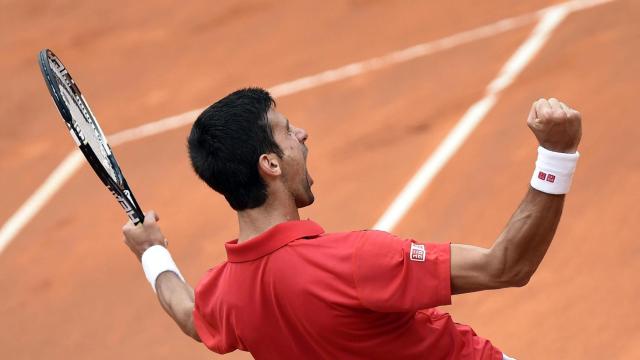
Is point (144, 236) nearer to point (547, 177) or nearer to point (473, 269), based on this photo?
point (473, 269)

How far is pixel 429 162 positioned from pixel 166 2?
4.84 metres

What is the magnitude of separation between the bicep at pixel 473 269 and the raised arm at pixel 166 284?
1.08 meters

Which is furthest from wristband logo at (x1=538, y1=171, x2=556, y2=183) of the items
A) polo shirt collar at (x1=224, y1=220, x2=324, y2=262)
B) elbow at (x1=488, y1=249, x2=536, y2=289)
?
polo shirt collar at (x1=224, y1=220, x2=324, y2=262)

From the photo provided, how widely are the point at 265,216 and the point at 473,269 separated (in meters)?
0.75

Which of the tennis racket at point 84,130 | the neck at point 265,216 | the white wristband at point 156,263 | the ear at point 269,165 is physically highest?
the tennis racket at point 84,130

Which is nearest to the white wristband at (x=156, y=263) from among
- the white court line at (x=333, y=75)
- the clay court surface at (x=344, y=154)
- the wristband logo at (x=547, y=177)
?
the wristband logo at (x=547, y=177)

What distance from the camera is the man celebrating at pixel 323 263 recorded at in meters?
3.56

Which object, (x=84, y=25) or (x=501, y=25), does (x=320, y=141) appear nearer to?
(x=501, y=25)

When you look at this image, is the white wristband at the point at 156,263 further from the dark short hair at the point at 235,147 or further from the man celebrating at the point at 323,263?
the dark short hair at the point at 235,147

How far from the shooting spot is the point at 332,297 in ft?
12.2

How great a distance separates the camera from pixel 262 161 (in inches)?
154

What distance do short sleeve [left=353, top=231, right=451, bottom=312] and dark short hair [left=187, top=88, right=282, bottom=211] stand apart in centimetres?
48

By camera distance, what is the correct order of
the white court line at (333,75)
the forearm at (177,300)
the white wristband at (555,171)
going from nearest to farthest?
the white wristband at (555,171), the forearm at (177,300), the white court line at (333,75)

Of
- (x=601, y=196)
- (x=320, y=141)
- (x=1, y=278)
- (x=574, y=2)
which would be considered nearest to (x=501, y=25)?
(x=574, y=2)
